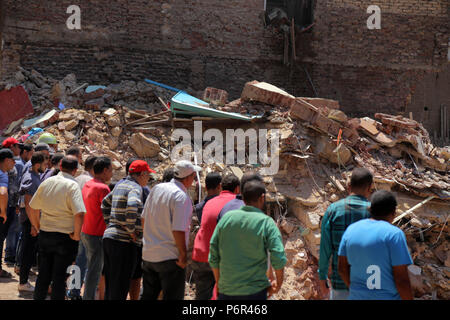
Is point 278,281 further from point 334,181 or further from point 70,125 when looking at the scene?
point 70,125

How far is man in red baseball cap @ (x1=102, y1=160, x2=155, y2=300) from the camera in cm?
420

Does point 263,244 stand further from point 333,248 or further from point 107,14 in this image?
point 107,14

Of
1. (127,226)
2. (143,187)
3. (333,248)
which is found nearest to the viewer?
(333,248)

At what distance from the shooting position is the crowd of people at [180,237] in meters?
3.22

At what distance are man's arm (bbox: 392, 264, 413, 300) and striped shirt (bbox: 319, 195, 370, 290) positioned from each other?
577mm

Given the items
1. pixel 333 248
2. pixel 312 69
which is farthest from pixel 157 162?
pixel 312 69

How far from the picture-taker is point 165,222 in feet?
12.8

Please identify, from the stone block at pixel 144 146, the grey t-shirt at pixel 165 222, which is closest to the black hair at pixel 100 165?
the grey t-shirt at pixel 165 222

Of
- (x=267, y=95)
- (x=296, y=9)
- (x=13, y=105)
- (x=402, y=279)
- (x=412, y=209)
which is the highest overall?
(x=296, y=9)

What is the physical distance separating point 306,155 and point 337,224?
440 cm

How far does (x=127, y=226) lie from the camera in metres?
4.20

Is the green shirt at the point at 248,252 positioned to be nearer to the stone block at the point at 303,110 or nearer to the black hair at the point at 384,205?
the black hair at the point at 384,205

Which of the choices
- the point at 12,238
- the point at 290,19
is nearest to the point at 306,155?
the point at 12,238

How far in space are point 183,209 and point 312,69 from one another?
10.7 m
